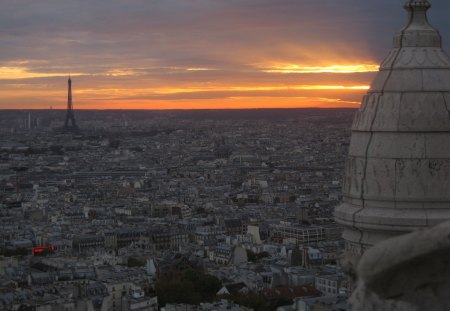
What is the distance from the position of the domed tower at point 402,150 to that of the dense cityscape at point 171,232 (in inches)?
351

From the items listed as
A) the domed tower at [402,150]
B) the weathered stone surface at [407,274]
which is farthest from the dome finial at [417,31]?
the weathered stone surface at [407,274]

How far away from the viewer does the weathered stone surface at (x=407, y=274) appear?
198cm

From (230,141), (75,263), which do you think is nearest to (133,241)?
(75,263)

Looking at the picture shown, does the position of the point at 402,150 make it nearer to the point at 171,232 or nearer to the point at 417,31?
the point at 417,31

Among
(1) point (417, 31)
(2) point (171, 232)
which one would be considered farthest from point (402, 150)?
(2) point (171, 232)

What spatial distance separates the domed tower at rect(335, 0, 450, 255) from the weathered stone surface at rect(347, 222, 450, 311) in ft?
4.05

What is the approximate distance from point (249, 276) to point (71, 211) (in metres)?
25.5

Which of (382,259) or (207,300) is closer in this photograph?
(382,259)

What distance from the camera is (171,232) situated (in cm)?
4331

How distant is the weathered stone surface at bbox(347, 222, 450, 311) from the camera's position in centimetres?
198

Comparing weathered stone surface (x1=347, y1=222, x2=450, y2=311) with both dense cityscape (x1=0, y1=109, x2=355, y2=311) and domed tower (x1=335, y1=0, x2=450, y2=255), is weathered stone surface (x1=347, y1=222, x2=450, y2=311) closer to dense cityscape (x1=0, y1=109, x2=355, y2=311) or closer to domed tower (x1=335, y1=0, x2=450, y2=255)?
domed tower (x1=335, y1=0, x2=450, y2=255)

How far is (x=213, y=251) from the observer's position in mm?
37062

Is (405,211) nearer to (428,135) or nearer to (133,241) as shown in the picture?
(428,135)

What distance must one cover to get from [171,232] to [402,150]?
40.2 meters
